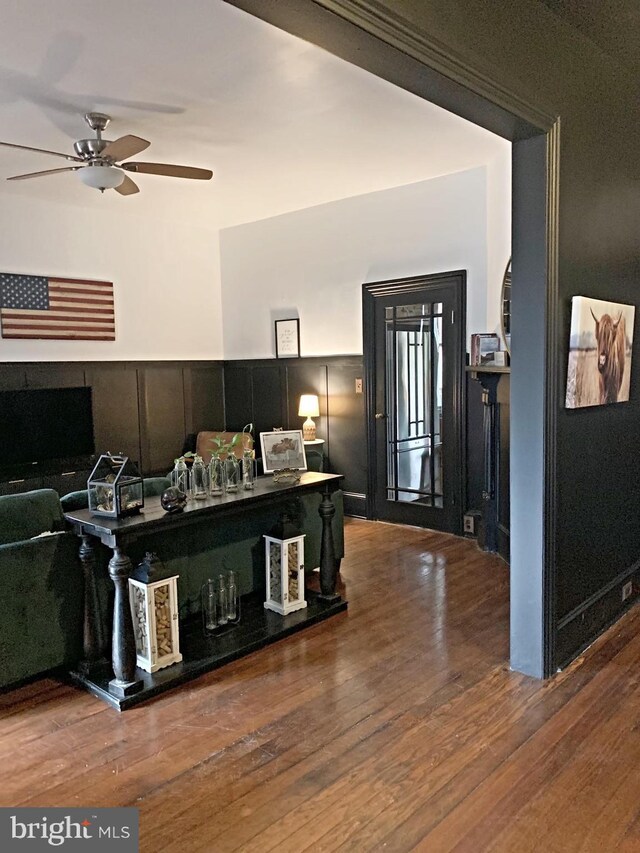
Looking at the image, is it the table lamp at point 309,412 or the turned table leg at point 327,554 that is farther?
the table lamp at point 309,412

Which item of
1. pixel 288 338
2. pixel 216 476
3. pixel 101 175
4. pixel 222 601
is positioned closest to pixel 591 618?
pixel 222 601

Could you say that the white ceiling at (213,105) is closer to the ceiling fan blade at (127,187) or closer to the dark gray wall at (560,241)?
the ceiling fan blade at (127,187)

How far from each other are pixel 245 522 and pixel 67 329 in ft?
12.0

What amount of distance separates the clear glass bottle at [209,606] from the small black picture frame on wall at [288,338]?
3757 mm

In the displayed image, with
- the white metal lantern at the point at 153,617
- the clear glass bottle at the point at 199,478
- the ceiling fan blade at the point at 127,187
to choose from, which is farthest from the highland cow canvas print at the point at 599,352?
the ceiling fan blade at the point at 127,187

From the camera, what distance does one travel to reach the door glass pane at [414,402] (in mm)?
5898

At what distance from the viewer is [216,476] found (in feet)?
12.2

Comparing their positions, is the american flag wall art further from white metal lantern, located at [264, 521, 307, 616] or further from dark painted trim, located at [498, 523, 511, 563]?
dark painted trim, located at [498, 523, 511, 563]

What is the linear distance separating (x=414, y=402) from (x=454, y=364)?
0.55 meters

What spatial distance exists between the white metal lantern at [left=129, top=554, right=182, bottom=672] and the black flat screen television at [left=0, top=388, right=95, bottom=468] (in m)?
3.51

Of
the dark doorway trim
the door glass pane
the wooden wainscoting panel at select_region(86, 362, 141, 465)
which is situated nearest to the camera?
the dark doorway trim

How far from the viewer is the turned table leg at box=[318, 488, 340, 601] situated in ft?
13.4

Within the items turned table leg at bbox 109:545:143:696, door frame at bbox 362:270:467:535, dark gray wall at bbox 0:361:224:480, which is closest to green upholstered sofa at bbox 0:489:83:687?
turned table leg at bbox 109:545:143:696

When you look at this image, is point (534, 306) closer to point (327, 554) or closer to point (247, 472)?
point (247, 472)
